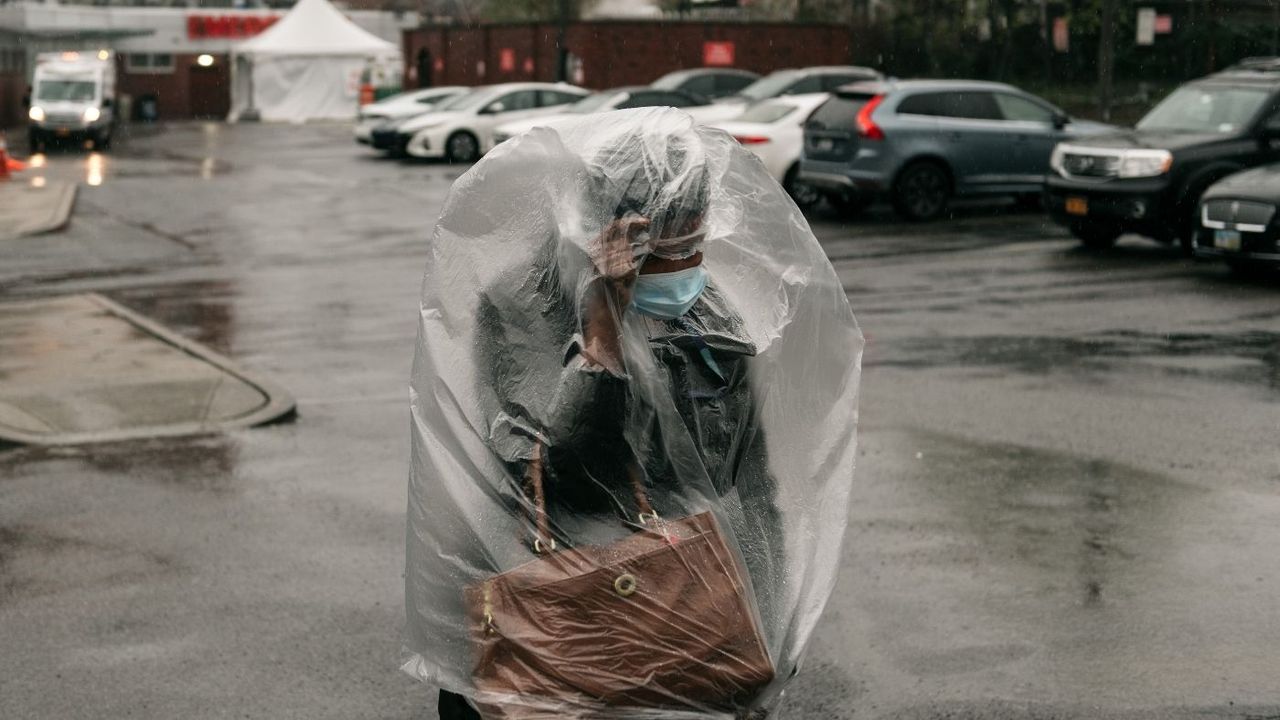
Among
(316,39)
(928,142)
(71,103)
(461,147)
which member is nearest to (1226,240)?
(928,142)

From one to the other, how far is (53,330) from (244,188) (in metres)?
14.7

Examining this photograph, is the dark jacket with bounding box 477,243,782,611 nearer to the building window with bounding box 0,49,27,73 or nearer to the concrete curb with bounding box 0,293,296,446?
the concrete curb with bounding box 0,293,296,446

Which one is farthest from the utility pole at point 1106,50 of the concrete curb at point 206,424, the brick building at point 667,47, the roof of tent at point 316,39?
the roof of tent at point 316,39

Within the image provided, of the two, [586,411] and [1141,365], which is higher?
[586,411]

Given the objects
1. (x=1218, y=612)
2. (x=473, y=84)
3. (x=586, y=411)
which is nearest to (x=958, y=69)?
(x=473, y=84)

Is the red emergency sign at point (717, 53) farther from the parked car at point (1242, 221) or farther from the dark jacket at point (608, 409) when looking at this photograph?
the dark jacket at point (608, 409)

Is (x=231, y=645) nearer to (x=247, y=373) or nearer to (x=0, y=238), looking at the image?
(x=247, y=373)

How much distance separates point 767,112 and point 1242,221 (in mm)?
9179

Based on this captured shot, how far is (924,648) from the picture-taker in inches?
207

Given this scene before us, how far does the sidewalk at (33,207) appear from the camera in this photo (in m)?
19.0

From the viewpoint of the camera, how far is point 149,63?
65.7 m

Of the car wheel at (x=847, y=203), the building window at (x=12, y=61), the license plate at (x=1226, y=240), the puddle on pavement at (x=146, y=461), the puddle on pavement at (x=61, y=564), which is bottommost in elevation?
the puddle on pavement at (x=61, y=564)

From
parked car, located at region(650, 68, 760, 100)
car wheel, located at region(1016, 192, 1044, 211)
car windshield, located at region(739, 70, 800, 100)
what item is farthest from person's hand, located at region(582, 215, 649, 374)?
parked car, located at region(650, 68, 760, 100)

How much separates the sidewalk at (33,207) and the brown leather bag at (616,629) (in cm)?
1658
